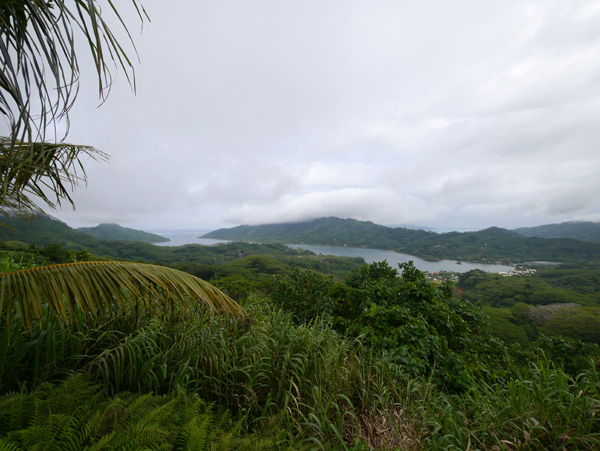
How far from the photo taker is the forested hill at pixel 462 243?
70250mm

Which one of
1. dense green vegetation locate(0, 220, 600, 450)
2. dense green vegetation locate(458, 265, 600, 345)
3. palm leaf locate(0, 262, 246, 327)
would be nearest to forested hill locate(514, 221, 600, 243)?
dense green vegetation locate(458, 265, 600, 345)

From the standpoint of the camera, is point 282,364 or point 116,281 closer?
point 116,281

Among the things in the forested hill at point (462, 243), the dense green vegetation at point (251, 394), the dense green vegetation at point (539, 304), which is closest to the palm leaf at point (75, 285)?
the dense green vegetation at point (251, 394)

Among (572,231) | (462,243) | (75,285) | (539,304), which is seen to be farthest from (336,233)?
(75,285)

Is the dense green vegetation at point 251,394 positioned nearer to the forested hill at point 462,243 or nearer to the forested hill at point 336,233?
the forested hill at point 462,243

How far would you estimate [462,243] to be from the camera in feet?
283

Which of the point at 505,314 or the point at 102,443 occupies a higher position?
the point at 102,443

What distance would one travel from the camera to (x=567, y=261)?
209 feet

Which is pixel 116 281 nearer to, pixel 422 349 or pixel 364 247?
pixel 422 349

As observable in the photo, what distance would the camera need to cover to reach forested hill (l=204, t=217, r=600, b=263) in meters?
70.2

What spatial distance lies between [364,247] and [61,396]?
350ft

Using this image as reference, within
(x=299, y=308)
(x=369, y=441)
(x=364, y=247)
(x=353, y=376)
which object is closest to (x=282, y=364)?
(x=353, y=376)

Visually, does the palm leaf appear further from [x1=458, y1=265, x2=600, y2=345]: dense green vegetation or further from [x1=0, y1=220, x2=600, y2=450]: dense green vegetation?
[x1=458, y1=265, x2=600, y2=345]: dense green vegetation

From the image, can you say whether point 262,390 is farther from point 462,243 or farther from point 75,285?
point 462,243
